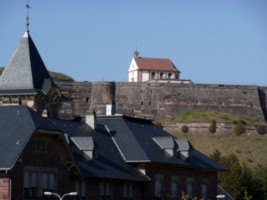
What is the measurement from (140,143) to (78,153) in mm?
6403

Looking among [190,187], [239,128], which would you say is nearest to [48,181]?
[190,187]

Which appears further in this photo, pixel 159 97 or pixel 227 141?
pixel 159 97

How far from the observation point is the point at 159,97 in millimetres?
152625

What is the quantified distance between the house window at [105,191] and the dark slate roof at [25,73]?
274 inches

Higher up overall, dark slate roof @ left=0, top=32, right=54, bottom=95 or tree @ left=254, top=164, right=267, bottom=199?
dark slate roof @ left=0, top=32, right=54, bottom=95

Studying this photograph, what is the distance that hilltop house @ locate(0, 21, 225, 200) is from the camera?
4675 cm

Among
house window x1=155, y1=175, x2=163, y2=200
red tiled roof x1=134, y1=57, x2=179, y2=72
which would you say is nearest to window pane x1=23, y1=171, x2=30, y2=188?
house window x1=155, y1=175, x2=163, y2=200

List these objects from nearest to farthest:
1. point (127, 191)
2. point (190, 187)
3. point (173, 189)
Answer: point (127, 191), point (173, 189), point (190, 187)

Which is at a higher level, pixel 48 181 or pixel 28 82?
pixel 28 82

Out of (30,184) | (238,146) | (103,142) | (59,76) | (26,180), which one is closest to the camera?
(26,180)

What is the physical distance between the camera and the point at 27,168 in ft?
153

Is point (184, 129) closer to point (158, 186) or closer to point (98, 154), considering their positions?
point (158, 186)

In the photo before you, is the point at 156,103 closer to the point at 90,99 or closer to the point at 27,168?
the point at 90,99

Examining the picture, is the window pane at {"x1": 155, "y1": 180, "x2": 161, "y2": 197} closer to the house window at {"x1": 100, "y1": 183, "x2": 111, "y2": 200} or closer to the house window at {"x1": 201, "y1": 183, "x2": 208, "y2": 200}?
the house window at {"x1": 100, "y1": 183, "x2": 111, "y2": 200}
